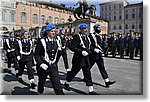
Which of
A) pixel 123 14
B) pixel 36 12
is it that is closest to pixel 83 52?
pixel 123 14

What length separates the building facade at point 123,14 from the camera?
9.90 feet

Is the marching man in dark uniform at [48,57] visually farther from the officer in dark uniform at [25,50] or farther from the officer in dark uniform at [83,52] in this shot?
the officer in dark uniform at [25,50]

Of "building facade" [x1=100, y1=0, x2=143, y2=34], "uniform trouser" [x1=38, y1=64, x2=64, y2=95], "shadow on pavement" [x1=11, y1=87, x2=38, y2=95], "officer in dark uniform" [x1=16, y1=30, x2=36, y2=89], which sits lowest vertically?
"shadow on pavement" [x1=11, y1=87, x2=38, y2=95]

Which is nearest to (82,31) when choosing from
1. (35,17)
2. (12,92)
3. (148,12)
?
Result: (148,12)

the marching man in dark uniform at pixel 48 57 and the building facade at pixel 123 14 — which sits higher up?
the building facade at pixel 123 14

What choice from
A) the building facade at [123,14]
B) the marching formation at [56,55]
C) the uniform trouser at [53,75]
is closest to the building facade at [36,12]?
the marching formation at [56,55]

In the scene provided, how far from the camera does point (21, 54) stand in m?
3.26

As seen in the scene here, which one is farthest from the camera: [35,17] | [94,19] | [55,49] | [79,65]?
[35,17]

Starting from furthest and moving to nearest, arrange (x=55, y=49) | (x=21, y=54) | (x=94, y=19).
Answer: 1. (x=94, y=19)
2. (x=21, y=54)
3. (x=55, y=49)

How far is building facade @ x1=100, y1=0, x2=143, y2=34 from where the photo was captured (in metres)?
3.02

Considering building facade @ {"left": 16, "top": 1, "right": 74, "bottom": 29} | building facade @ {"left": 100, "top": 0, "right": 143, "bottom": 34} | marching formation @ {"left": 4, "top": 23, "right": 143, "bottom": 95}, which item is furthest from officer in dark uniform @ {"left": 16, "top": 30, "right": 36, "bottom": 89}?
building facade @ {"left": 100, "top": 0, "right": 143, "bottom": 34}

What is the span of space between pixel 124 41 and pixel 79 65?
3.43m

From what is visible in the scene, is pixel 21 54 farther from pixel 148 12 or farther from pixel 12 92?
pixel 148 12

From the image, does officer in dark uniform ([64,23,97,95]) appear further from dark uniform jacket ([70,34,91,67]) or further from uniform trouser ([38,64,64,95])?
uniform trouser ([38,64,64,95])
